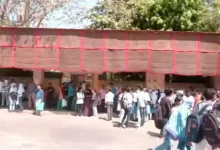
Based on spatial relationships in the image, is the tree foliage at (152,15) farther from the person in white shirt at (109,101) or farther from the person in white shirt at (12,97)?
the person in white shirt at (109,101)

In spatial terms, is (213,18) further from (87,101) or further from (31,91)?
(31,91)

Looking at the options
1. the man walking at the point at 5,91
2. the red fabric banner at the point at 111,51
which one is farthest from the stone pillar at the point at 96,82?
the man walking at the point at 5,91

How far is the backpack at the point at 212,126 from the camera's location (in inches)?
242

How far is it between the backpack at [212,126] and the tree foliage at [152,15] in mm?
15048

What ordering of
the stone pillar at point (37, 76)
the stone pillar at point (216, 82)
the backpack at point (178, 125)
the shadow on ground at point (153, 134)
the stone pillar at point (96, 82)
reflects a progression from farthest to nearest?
the stone pillar at point (96, 82), the stone pillar at point (37, 76), the stone pillar at point (216, 82), the shadow on ground at point (153, 134), the backpack at point (178, 125)

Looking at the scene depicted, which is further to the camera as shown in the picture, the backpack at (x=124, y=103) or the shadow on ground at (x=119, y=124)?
the shadow on ground at (x=119, y=124)

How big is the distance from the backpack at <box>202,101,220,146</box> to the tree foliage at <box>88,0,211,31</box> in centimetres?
1505

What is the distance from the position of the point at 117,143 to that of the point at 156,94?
5.60 metres

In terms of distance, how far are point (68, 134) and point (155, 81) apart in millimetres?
7153

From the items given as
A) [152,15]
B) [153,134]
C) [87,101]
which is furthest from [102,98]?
[152,15]

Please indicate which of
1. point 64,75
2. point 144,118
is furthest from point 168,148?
point 64,75

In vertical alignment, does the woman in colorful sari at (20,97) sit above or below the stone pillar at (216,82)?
below

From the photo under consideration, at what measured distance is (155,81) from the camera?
18.8 meters

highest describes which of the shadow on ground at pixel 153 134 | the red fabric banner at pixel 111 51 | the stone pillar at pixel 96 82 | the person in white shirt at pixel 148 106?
Result: the red fabric banner at pixel 111 51
